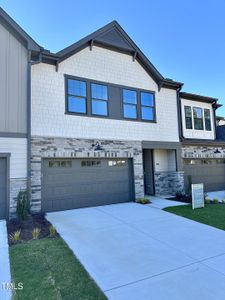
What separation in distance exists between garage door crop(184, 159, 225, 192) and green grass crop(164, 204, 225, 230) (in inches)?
144

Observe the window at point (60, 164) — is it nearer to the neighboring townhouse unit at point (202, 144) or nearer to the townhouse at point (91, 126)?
the townhouse at point (91, 126)

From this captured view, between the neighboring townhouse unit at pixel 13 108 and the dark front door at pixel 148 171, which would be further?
the dark front door at pixel 148 171

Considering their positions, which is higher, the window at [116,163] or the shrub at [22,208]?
the window at [116,163]

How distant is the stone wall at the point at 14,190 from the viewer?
8.02 m

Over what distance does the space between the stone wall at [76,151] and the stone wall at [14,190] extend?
0.47 m

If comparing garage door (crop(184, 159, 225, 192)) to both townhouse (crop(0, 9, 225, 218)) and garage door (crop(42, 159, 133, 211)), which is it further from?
garage door (crop(42, 159, 133, 211))

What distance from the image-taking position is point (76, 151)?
9.99m

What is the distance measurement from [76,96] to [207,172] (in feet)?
31.4

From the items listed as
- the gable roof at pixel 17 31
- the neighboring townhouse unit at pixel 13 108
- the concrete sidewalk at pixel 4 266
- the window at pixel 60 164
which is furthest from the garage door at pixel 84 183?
the gable roof at pixel 17 31

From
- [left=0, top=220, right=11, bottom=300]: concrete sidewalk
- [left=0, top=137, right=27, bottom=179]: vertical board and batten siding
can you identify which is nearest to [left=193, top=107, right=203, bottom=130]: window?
[left=0, top=137, right=27, bottom=179]: vertical board and batten siding

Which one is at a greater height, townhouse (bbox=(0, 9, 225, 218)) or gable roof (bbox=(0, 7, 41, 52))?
gable roof (bbox=(0, 7, 41, 52))

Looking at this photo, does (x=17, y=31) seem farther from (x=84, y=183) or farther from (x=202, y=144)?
(x=202, y=144)

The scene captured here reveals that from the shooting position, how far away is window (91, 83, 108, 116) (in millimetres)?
10778

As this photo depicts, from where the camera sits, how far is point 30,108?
8.98 meters
